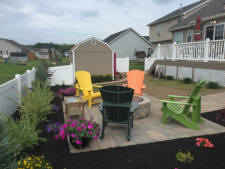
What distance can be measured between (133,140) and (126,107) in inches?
26.2

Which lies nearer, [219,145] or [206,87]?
[219,145]

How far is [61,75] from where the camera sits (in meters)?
9.27

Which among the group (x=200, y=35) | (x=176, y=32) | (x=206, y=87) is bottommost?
(x=206, y=87)

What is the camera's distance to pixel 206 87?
792 cm

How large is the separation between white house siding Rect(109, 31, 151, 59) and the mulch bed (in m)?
26.0

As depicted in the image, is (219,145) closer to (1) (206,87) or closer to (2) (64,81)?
(1) (206,87)

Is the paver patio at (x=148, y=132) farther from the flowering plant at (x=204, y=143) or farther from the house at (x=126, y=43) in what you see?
the house at (x=126, y=43)

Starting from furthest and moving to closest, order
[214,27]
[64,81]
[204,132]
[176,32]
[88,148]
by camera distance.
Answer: [176,32], [214,27], [64,81], [204,132], [88,148]

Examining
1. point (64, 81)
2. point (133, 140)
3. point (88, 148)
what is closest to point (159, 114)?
point (133, 140)

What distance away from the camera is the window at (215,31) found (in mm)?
10900

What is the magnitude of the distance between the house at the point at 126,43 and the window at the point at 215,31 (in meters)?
17.2

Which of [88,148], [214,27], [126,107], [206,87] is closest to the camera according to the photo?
[88,148]

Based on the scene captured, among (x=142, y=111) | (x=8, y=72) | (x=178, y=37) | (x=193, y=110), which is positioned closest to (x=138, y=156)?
(x=142, y=111)

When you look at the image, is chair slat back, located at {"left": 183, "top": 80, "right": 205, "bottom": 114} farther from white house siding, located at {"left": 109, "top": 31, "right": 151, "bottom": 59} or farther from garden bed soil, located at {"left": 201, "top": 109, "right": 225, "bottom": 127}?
white house siding, located at {"left": 109, "top": 31, "right": 151, "bottom": 59}
